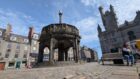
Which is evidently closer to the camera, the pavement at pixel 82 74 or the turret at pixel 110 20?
the pavement at pixel 82 74

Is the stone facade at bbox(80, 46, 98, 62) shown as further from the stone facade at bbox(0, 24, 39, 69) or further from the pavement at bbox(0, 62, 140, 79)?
the pavement at bbox(0, 62, 140, 79)

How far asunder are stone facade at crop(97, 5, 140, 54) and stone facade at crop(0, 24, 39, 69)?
33564 millimetres

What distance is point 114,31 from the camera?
175ft

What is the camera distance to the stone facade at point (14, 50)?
137 feet

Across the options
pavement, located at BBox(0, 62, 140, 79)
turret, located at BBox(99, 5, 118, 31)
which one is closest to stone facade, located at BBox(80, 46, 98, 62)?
turret, located at BBox(99, 5, 118, 31)

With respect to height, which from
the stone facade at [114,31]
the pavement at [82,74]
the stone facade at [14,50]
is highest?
the stone facade at [114,31]

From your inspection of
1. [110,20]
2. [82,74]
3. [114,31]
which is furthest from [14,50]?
[82,74]

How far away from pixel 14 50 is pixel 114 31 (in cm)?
4483

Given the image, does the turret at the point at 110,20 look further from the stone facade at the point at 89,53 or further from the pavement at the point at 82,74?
the pavement at the point at 82,74

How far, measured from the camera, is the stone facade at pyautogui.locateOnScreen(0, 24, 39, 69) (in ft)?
137

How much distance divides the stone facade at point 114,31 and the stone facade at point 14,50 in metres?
33.6

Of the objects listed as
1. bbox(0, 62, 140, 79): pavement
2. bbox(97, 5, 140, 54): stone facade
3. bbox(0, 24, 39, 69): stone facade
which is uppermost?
bbox(97, 5, 140, 54): stone facade

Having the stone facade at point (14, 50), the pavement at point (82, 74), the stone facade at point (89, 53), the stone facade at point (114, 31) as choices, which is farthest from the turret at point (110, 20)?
the pavement at point (82, 74)

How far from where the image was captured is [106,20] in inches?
2266
